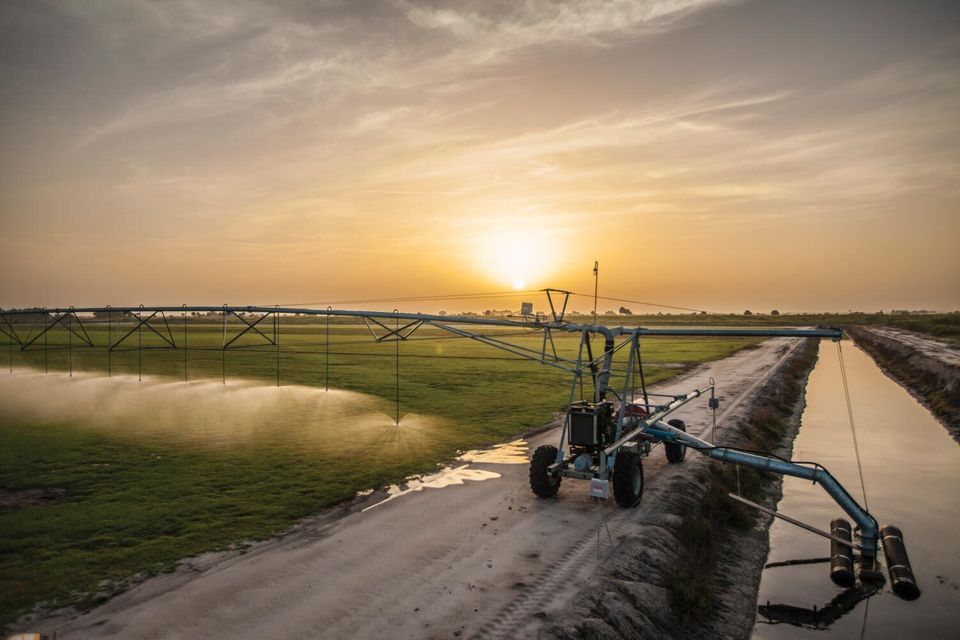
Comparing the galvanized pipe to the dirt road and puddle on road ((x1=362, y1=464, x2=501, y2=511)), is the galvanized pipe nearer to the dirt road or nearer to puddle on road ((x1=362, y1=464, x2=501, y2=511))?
the dirt road

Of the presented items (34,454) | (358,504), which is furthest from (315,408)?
(358,504)

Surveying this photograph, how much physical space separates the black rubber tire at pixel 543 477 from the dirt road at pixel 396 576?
1.11ft

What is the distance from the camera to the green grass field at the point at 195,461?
13.7 metres

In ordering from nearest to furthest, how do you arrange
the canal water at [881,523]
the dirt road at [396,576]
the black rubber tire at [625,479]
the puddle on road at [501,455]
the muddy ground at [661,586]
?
the dirt road at [396,576]
the muddy ground at [661,586]
the canal water at [881,523]
the black rubber tire at [625,479]
the puddle on road at [501,455]

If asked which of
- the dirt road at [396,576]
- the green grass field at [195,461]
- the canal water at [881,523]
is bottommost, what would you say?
the canal water at [881,523]

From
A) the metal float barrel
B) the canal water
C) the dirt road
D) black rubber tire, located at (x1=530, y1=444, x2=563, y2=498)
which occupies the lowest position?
the canal water

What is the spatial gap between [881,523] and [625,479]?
8.77 m

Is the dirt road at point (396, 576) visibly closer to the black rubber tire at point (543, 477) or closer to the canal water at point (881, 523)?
the black rubber tire at point (543, 477)

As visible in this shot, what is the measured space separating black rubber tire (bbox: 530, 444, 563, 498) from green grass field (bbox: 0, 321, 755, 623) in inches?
210

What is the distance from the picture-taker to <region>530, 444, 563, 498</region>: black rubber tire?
17297 millimetres

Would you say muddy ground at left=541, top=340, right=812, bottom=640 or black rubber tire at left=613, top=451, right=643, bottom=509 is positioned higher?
black rubber tire at left=613, top=451, right=643, bottom=509

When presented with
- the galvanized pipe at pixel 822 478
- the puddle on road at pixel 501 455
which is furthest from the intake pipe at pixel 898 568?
the puddle on road at pixel 501 455

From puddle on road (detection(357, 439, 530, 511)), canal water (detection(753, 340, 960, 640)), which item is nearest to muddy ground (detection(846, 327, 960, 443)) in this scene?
canal water (detection(753, 340, 960, 640))

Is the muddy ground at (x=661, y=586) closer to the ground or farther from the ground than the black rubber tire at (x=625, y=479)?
closer to the ground
